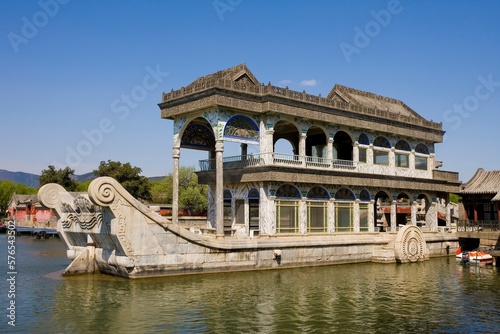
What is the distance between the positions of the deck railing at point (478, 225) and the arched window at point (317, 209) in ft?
39.9

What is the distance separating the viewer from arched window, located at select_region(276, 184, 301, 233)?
2869cm

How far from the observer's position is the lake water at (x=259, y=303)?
15.4 meters

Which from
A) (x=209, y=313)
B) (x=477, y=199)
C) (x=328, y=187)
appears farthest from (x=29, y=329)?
(x=477, y=199)

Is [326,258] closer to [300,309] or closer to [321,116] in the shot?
[321,116]

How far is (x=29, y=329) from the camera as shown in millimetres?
14852

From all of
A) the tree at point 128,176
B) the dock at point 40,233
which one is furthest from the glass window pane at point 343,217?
the dock at point 40,233

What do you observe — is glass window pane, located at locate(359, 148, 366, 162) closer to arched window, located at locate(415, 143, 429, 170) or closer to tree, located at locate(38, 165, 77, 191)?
arched window, located at locate(415, 143, 429, 170)

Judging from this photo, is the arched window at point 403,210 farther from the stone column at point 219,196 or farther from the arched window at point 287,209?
the stone column at point 219,196

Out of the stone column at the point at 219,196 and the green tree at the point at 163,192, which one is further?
the green tree at the point at 163,192

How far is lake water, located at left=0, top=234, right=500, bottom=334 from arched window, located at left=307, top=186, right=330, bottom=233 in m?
4.26

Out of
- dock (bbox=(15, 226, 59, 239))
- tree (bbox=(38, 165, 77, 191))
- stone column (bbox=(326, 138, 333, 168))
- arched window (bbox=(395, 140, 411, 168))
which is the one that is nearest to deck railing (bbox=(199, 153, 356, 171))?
stone column (bbox=(326, 138, 333, 168))

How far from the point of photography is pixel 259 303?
1847 cm

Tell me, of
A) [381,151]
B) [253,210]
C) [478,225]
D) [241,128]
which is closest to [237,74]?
[241,128]

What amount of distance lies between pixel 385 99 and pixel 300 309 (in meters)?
24.8
